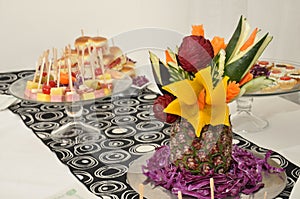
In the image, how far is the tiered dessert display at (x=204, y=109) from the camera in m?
1.10

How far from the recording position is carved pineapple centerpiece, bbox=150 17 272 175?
1.10 meters

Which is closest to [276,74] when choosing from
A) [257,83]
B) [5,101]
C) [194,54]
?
[257,83]

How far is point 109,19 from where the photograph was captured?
2889 millimetres

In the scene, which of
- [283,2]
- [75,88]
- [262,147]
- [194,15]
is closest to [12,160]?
[75,88]

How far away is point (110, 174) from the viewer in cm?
129

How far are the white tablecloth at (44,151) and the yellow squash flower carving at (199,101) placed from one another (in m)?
0.21

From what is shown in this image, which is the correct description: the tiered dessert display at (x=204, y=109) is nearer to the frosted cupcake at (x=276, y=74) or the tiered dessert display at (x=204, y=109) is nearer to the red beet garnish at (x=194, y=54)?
the red beet garnish at (x=194, y=54)

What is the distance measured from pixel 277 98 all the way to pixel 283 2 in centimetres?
61

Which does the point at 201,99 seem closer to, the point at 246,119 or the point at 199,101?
the point at 199,101

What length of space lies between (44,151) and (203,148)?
1.69 feet

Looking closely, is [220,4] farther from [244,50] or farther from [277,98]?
[244,50]

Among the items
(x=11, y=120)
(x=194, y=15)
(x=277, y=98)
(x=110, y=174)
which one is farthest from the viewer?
(x=194, y=15)

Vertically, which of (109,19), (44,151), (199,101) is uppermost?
(199,101)

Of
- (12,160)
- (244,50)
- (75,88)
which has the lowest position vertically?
(12,160)
